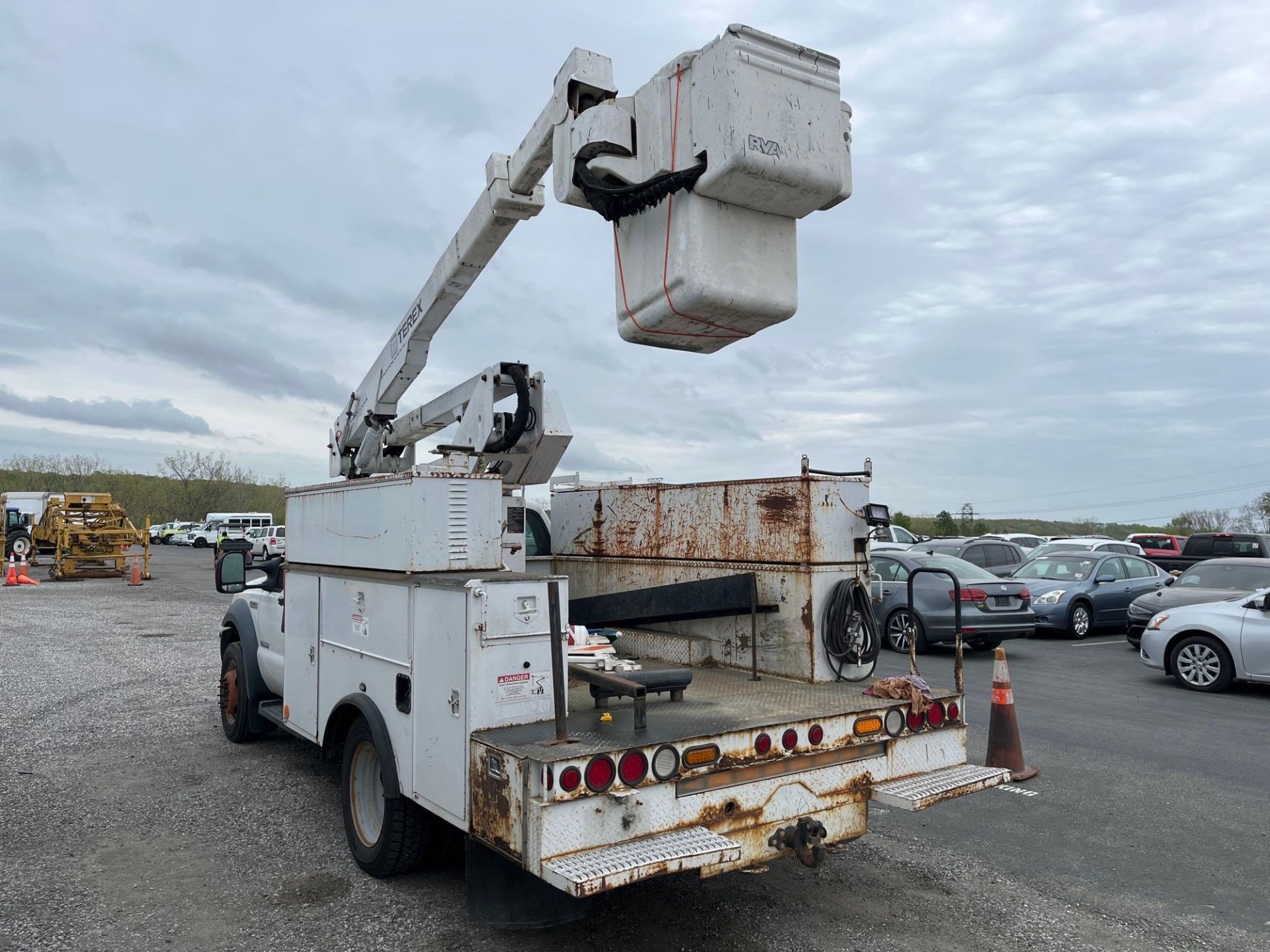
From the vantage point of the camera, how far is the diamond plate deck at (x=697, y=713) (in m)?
3.42

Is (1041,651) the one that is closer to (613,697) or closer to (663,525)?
(663,525)

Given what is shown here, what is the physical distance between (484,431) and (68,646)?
1067 centimetres

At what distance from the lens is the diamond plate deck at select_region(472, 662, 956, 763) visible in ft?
11.2

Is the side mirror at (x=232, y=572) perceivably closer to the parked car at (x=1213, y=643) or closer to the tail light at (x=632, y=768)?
the tail light at (x=632, y=768)

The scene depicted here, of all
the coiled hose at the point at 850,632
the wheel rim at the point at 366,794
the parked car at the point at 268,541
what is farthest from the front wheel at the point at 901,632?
the parked car at the point at 268,541

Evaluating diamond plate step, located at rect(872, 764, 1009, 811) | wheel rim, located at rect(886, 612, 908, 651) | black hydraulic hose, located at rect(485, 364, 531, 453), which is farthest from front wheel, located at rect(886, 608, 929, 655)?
diamond plate step, located at rect(872, 764, 1009, 811)

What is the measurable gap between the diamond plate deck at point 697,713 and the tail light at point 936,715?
5 centimetres

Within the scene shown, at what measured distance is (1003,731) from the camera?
247 inches

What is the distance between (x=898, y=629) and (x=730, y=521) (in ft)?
26.0

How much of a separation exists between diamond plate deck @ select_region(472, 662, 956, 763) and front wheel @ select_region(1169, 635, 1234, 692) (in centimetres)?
715

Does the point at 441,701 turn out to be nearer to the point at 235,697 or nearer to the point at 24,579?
the point at 235,697

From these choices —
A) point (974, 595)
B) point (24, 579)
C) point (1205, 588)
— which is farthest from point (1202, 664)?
point (24, 579)

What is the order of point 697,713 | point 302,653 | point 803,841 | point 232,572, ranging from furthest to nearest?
point 232,572
point 302,653
point 697,713
point 803,841

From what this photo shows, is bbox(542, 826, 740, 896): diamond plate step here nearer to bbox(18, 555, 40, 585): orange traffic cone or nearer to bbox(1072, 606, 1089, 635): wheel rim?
bbox(1072, 606, 1089, 635): wheel rim
